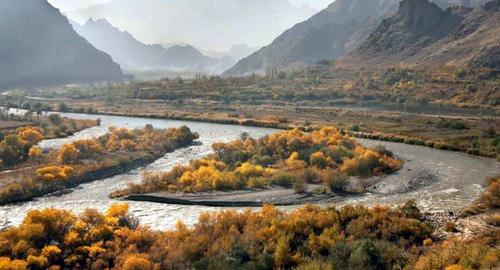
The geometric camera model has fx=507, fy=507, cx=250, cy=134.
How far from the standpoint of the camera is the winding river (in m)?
48.7

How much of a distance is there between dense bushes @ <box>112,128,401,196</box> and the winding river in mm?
3546

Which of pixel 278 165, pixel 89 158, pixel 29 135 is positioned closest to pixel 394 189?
pixel 278 165

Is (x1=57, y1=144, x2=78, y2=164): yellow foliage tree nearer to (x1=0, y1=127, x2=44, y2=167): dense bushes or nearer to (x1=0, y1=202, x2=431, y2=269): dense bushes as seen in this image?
(x1=0, y1=127, x2=44, y2=167): dense bushes

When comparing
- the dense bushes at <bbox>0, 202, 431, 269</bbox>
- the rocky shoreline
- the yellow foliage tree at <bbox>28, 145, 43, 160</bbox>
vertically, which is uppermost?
the dense bushes at <bbox>0, 202, 431, 269</bbox>

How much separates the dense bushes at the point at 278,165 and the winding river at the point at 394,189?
3546 mm

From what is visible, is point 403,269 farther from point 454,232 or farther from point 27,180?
point 27,180

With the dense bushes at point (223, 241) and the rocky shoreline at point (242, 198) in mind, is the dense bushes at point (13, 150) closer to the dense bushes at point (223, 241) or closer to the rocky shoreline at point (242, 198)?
the rocky shoreline at point (242, 198)

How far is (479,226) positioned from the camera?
41625mm

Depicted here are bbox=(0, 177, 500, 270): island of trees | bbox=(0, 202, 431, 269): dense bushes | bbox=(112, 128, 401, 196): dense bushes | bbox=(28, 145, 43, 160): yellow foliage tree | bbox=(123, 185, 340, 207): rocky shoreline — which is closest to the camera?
bbox=(0, 177, 500, 270): island of trees

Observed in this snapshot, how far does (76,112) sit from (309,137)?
97913 millimetres

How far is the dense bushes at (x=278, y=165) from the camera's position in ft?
188

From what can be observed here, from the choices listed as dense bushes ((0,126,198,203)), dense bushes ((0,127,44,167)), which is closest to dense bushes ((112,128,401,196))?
dense bushes ((0,126,198,203))

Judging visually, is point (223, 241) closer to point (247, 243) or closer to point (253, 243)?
point (247, 243)

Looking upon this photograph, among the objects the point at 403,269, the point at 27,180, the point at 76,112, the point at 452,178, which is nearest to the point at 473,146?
the point at 452,178
